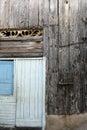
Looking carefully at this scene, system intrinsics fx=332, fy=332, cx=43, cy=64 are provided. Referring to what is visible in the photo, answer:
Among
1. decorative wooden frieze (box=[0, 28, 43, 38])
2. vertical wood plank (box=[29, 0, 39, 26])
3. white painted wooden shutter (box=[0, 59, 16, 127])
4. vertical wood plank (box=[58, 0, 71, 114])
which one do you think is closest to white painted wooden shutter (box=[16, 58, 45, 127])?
white painted wooden shutter (box=[0, 59, 16, 127])

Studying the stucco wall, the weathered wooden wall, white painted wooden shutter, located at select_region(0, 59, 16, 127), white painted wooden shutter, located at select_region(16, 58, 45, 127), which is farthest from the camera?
white painted wooden shutter, located at select_region(0, 59, 16, 127)

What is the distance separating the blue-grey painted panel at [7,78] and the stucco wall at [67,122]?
145 centimetres

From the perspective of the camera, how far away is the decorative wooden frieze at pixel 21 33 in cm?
973

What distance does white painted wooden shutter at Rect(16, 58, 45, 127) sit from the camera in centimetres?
948

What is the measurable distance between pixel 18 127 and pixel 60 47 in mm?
2595

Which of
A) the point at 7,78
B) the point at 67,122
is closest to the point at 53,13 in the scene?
the point at 7,78

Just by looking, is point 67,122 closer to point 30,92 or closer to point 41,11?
point 30,92

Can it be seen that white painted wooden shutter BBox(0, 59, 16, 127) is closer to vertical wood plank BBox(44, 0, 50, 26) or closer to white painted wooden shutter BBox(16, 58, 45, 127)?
white painted wooden shutter BBox(16, 58, 45, 127)

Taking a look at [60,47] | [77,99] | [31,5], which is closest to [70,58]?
[60,47]

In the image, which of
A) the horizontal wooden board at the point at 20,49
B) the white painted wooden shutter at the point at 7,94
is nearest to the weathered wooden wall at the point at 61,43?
the horizontal wooden board at the point at 20,49

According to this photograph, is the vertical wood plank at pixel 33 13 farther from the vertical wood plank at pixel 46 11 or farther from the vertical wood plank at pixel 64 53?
the vertical wood plank at pixel 64 53

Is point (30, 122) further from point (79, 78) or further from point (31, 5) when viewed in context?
point (31, 5)

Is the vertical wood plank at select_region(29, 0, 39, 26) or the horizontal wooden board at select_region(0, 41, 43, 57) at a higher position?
the vertical wood plank at select_region(29, 0, 39, 26)

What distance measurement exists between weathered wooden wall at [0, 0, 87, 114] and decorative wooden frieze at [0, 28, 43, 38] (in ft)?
0.45
